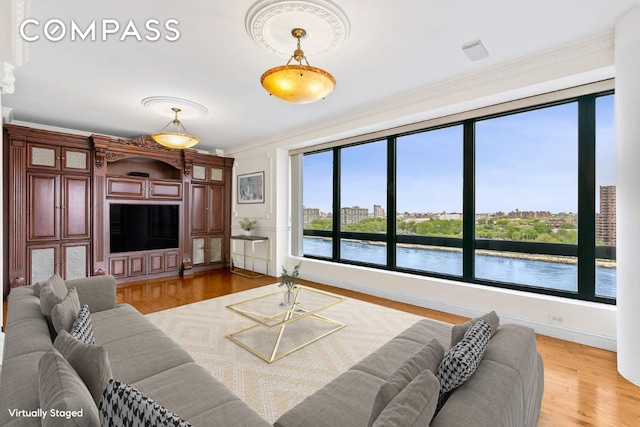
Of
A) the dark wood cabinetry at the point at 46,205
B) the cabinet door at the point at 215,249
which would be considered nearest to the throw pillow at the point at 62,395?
the dark wood cabinetry at the point at 46,205

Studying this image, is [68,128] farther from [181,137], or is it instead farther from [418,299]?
[418,299]

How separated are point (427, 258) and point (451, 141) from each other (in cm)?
162

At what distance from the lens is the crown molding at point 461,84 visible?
2617mm

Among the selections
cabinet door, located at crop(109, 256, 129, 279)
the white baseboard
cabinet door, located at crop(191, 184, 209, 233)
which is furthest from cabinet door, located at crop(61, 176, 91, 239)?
the white baseboard

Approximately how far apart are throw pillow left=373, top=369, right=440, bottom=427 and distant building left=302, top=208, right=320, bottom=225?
15.9 feet

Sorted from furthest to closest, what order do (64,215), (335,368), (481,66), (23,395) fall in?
(64,215) → (481,66) → (335,368) → (23,395)

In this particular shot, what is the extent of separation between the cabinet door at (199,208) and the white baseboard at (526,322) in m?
3.50

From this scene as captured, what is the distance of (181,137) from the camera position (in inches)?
163

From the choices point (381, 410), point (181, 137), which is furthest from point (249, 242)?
point (381, 410)

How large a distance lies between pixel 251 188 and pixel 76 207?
9.56 feet

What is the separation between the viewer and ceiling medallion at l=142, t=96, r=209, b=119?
3.82 meters

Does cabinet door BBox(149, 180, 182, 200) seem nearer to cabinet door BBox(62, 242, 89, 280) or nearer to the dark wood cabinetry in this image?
the dark wood cabinetry

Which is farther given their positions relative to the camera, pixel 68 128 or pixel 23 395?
pixel 68 128

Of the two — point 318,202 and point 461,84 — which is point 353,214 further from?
point 461,84
